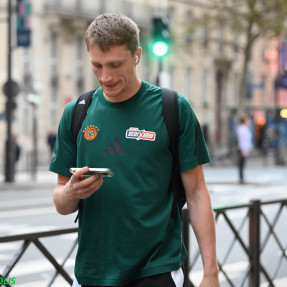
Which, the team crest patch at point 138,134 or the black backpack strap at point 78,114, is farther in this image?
the black backpack strap at point 78,114

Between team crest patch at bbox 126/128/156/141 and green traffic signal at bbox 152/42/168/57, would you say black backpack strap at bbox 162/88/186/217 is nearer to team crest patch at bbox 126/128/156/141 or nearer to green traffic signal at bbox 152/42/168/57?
team crest patch at bbox 126/128/156/141

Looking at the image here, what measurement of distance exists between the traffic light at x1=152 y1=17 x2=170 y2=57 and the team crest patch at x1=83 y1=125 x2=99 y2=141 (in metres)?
12.6

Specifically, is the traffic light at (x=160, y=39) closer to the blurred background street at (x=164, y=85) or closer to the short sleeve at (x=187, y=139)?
the blurred background street at (x=164, y=85)

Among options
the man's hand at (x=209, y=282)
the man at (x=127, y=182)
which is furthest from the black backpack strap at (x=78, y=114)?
the man's hand at (x=209, y=282)

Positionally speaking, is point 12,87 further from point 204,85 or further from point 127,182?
point 204,85

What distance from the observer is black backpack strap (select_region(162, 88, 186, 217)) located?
10.0ft

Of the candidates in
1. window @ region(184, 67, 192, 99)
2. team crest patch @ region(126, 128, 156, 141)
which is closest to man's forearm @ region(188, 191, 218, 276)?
team crest patch @ region(126, 128, 156, 141)

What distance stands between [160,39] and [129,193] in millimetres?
13047

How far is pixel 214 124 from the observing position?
5472cm

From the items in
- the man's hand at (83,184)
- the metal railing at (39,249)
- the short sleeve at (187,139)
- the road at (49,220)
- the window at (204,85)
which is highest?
the window at (204,85)

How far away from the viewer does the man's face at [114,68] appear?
293cm

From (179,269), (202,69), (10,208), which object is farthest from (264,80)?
(179,269)

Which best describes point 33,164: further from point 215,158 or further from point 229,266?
point 229,266

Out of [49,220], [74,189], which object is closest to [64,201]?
[74,189]
